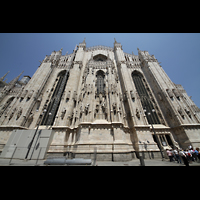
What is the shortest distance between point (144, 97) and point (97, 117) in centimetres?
1234

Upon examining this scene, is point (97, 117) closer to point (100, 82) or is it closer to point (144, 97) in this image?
point (100, 82)

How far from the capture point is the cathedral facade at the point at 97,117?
38.9 ft

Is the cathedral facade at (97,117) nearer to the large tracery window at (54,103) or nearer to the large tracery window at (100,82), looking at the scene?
the large tracery window at (100,82)

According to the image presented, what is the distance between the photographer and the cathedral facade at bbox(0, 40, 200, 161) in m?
11.9

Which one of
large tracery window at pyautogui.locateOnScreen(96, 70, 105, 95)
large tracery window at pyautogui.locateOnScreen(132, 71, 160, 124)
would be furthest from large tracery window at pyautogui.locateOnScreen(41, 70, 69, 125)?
large tracery window at pyautogui.locateOnScreen(132, 71, 160, 124)

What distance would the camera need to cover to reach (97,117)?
14805mm

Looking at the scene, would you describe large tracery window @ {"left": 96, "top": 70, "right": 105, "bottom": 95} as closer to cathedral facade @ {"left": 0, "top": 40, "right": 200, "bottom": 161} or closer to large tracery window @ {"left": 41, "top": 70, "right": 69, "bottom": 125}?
cathedral facade @ {"left": 0, "top": 40, "right": 200, "bottom": 161}

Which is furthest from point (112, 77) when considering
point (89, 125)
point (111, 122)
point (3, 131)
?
point (3, 131)

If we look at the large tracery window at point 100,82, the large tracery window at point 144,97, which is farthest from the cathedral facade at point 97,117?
the large tracery window at point 144,97

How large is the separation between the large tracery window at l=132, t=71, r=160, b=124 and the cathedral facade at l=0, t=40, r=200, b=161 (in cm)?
17

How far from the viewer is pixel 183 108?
1586 cm

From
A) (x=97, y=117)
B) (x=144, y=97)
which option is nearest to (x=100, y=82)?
(x=97, y=117)

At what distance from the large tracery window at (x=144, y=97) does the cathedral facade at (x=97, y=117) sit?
0.57ft

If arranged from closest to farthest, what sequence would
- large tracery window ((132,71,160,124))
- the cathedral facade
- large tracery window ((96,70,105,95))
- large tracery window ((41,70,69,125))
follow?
the cathedral facade → large tracery window ((41,70,69,125)) → large tracery window ((132,71,160,124)) → large tracery window ((96,70,105,95))
